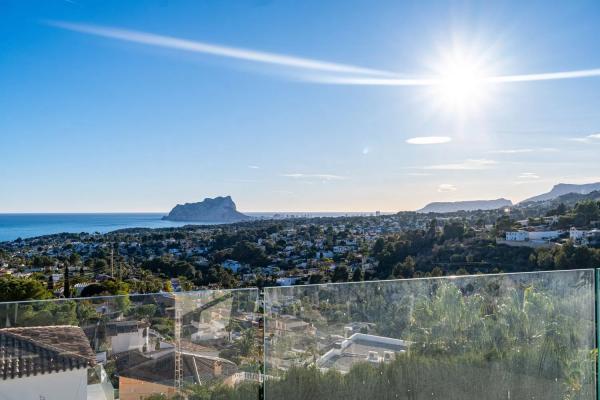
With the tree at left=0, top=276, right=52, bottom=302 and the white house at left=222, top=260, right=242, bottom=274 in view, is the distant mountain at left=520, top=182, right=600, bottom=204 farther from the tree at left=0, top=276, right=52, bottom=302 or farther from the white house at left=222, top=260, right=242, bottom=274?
the tree at left=0, top=276, right=52, bottom=302

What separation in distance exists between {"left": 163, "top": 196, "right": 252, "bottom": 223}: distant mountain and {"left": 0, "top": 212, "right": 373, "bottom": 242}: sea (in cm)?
109

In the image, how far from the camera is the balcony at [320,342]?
224cm

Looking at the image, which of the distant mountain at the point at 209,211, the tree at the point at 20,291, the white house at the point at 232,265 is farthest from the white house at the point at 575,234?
the distant mountain at the point at 209,211

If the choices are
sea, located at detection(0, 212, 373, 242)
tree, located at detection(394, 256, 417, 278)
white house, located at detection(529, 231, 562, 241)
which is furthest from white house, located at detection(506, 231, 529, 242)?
sea, located at detection(0, 212, 373, 242)

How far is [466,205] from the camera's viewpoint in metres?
24.6

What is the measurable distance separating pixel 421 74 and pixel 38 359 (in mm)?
10959

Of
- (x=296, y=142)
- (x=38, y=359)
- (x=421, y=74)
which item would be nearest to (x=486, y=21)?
(x=421, y=74)

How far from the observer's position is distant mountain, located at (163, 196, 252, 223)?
3644 cm

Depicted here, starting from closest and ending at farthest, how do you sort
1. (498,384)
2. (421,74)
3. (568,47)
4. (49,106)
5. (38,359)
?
1. (38,359)
2. (498,384)
3. (568,47)
4. (421,74)
5. (49,106)

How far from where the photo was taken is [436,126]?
655 inches

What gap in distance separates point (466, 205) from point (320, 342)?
23292 millimetres

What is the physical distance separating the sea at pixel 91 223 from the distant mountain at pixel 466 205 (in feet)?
15.3

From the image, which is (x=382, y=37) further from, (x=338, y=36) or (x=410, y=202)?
(x=410, y=202)

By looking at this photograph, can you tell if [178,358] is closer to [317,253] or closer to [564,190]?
[317,253]
